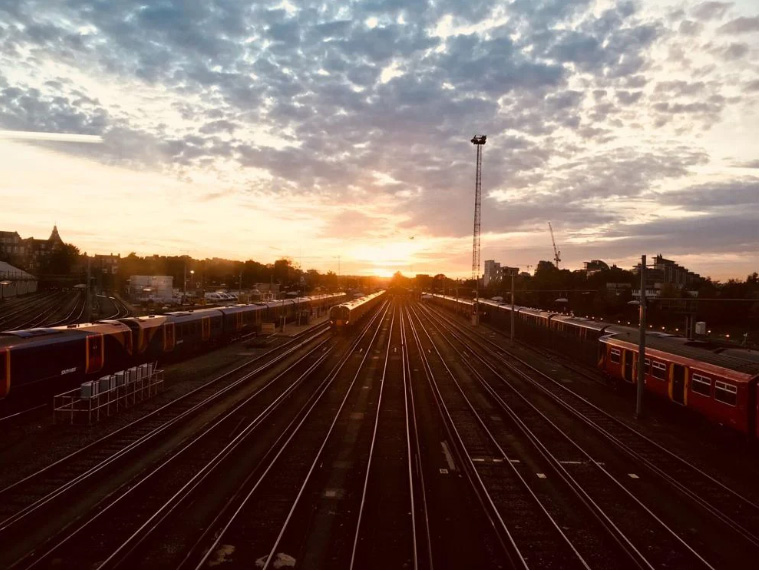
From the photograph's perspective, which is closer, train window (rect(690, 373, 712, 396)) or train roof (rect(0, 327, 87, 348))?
train window (rect(690, 373, 712, 396))

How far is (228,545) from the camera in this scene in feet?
34.8

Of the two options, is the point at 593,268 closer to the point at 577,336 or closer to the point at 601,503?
the point at 577,336

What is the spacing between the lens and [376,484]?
47.0 feet

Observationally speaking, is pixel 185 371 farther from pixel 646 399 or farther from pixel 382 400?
pixel 646 399

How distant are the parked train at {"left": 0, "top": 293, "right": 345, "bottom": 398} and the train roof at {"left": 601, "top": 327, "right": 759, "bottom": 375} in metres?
24.8

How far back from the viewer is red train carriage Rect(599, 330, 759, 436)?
17094 mm

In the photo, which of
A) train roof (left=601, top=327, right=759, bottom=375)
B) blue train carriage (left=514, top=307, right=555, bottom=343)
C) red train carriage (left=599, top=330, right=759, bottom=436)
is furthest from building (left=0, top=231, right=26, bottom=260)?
train roof (left=601, top=327, right=759, bottom=375)

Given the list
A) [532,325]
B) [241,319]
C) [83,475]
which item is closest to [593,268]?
[532,325]

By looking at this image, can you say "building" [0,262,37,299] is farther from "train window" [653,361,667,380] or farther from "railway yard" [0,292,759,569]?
"train window" [653,361,667,380]

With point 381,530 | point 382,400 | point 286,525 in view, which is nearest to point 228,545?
point 286,525

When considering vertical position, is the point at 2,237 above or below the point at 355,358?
above

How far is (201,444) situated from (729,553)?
14.1 meters

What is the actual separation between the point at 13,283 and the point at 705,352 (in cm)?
11491

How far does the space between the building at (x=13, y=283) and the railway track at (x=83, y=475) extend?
3440 inches
